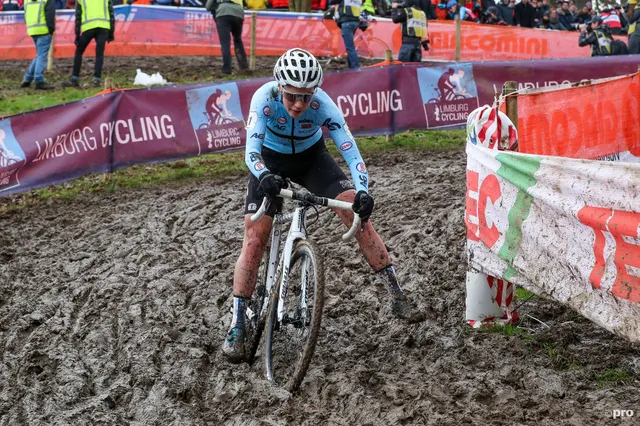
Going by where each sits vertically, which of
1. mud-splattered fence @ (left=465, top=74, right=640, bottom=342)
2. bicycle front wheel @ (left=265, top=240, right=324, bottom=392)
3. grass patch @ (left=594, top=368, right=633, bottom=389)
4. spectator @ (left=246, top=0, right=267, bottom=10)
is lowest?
grass patch @ (left=594, top=368, right=633, bottom=389)

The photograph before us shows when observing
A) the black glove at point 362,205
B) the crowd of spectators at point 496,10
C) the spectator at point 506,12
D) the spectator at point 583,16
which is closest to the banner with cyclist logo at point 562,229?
the black glove at point 362,205

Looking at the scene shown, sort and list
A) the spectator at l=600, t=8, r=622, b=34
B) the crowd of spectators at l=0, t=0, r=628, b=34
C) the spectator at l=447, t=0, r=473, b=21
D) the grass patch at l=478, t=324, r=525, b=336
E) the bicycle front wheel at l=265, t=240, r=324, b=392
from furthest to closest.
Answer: the spectator at l=447, t=0, r=473, b=21 → the crowd of spectators at l=0, t=0, r=628, b=34 → the spectator at l=600, t=8, r=622, b=34 → the grass patch at l=478, t=324, r=525, b=336 → the bicycle front wheel at l=265, t=240, r=324, b=392

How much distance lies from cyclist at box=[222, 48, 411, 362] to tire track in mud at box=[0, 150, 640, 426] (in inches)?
21.5

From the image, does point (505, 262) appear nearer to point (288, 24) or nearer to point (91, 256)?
point (91, 256)

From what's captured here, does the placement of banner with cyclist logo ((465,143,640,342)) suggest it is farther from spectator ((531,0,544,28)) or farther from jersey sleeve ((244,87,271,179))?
spectator ((531,0,544,28))

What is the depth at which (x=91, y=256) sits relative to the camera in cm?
981

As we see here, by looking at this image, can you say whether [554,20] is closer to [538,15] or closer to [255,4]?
[538,15]

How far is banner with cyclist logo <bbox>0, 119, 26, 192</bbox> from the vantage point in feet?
37.8

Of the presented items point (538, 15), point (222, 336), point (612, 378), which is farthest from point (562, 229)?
point (538, 15)

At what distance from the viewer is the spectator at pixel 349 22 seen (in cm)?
1873

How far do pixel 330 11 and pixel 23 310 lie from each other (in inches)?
570

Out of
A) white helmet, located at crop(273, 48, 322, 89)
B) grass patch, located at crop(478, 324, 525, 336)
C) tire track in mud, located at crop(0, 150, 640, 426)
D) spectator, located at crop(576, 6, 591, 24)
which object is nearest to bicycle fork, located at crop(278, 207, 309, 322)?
tire track in mud, located at crop(0, 150, 640, 426)

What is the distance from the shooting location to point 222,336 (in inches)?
285

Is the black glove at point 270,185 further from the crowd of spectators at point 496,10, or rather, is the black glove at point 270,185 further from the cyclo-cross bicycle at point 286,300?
the crowd of spectators at point 496,10
